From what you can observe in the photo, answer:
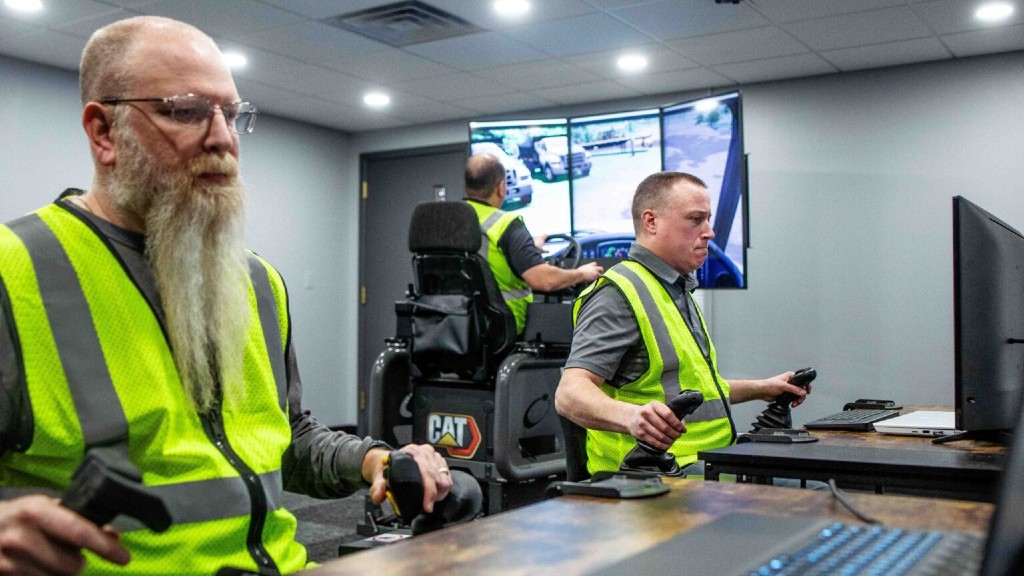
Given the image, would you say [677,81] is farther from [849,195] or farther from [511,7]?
[511,7]

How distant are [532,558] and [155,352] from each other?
0.64 m

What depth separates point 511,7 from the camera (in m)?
4.84

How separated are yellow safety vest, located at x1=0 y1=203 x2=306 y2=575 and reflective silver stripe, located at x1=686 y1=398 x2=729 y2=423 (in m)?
1.36

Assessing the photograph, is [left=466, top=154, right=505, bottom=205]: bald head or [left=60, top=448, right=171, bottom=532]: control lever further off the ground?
[left=466, top=154, right=505, bottom=205]: bald head

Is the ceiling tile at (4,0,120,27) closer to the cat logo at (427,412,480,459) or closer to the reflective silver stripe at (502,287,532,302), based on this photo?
the reflective silver stripe at (502,287,532,302)

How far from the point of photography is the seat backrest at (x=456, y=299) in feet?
13.2

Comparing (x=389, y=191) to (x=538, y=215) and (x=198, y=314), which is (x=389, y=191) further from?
→ (x=198, y=314)

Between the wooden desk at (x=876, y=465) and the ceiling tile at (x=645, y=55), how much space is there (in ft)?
13.5

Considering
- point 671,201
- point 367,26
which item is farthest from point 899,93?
point 671,201

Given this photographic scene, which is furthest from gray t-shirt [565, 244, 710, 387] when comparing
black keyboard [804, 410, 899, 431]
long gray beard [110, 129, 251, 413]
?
long gray beard [110, 129, 251, 413]

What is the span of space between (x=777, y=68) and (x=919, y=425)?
4.25 metres

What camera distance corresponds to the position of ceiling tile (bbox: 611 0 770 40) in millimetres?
4801

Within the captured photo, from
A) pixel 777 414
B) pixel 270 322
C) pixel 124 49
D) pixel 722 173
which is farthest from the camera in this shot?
pixel 722 173

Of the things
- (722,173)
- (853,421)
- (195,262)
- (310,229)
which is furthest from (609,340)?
(310,229)
